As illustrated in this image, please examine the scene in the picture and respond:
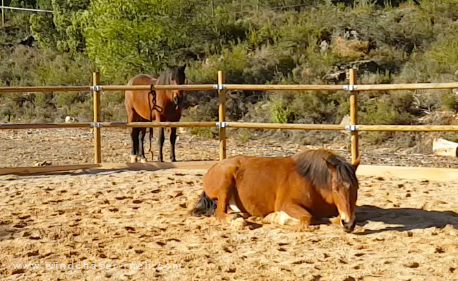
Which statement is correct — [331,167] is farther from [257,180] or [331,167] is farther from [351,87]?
[351,87]

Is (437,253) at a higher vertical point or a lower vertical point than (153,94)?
lower

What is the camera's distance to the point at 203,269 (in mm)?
4715

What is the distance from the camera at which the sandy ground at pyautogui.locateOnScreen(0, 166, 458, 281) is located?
4672 millimetres

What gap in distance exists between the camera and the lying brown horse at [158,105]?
34.4 ft

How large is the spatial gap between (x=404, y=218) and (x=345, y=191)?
940 mm

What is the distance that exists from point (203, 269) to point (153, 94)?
615cm

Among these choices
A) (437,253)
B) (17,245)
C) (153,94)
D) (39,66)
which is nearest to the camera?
(437,253)

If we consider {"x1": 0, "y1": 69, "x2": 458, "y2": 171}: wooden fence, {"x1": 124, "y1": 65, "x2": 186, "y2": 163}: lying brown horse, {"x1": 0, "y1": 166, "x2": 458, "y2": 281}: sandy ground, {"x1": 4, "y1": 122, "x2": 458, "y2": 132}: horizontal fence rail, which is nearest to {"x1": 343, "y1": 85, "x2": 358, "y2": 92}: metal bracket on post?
{"x1": 0, "y1": 69, "x2": 458, "y2": 171}: wooden fence

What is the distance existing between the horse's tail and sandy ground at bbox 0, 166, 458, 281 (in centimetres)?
9

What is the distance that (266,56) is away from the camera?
63.5 feet

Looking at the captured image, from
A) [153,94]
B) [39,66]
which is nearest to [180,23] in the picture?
[39,66]

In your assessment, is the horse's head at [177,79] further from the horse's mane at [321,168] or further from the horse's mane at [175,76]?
the horse's mane at [321,168]

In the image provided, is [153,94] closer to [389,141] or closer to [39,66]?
[389,141]

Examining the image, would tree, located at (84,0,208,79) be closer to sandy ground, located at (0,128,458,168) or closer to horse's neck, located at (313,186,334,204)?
sandy ground, located at (0,128,458,168)
